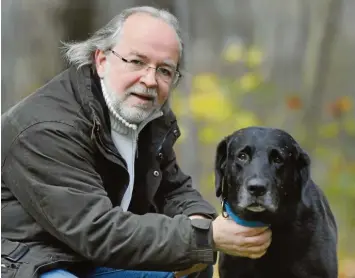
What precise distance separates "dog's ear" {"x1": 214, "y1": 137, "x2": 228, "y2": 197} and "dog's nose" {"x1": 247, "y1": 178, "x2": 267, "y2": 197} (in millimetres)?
277

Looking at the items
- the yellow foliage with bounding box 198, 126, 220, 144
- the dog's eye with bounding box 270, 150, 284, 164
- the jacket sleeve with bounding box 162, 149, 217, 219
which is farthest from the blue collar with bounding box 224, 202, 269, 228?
the yellow foliage with bounding box 198, 126, 220, 144

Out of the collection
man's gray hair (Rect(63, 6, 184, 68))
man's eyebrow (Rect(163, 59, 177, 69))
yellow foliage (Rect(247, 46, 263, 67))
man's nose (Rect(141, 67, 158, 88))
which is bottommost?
yellow foliage (Rect(247, 46, 263, 67))

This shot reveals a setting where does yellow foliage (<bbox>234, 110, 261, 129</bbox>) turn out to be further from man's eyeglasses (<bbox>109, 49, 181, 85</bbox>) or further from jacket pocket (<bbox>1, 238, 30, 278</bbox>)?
jacket pocket (<bbox>1, 238, 30, 278</bbox>)

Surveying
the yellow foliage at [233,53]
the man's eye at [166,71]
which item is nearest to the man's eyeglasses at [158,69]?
the man's eye at [166,71]

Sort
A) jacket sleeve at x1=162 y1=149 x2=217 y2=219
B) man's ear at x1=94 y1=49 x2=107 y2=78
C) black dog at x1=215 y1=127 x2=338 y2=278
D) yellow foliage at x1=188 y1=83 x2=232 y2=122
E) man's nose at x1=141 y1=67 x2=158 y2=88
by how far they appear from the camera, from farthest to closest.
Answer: yellow foliage at x1=188 y1=83 x2=232 y2=122 → jacket sleeve at x1=162 y1=149 x2=217 y2=219 → man's ear at x1=94 y1=49 x2=107 y2=78 → man's nose at x1=141 y1=67 x2=158 y2=88 → black dog at x1=215 y1=127 x2=338 y2=278

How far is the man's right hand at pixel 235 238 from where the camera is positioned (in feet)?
7.54

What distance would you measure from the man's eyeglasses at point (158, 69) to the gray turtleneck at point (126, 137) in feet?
0.44

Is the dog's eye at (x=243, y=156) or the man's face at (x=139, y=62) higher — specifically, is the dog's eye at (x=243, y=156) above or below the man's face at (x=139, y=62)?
below

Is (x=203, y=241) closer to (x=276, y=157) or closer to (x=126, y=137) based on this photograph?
(x=276, y=157)

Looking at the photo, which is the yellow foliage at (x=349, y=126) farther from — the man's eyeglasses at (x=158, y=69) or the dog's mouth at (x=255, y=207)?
the dog's mouth at (x=255, y=207)

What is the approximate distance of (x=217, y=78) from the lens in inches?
213

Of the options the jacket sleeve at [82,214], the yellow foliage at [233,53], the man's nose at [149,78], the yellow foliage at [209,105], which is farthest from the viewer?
the yellow foliage at [233,53]

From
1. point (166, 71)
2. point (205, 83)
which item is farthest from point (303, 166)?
point (205, 83)

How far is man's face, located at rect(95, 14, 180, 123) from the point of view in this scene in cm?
253
